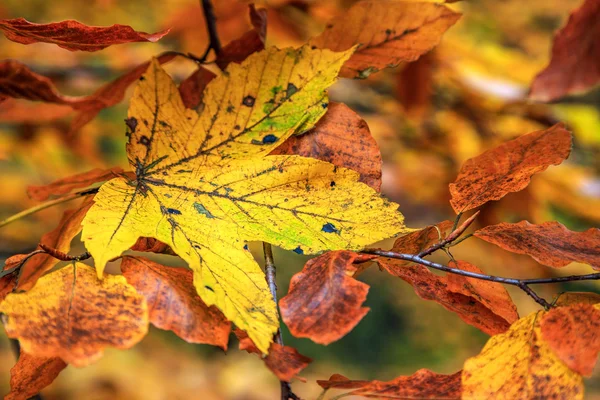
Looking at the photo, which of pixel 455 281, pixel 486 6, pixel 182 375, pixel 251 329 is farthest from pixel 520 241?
pixel 486 6

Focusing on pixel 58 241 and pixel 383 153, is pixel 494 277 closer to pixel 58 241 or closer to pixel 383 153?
pixel 58 241

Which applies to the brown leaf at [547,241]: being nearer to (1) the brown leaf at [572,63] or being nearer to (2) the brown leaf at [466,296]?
(2) the brown leaf at [466,296]

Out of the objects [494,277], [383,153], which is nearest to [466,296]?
[494,277]

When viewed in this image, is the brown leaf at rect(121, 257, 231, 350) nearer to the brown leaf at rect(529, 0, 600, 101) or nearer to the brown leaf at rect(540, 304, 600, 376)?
the brown leaf at rect(540, 304, 600, 376)

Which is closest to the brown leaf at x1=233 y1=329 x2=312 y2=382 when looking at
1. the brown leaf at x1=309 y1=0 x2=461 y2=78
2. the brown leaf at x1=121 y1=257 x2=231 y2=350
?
the brown leaf at x1=121 y1=257 x2=231 y2=350

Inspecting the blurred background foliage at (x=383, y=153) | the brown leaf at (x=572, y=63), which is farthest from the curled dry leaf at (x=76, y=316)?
the brown leaf at (x=572, y=63)
